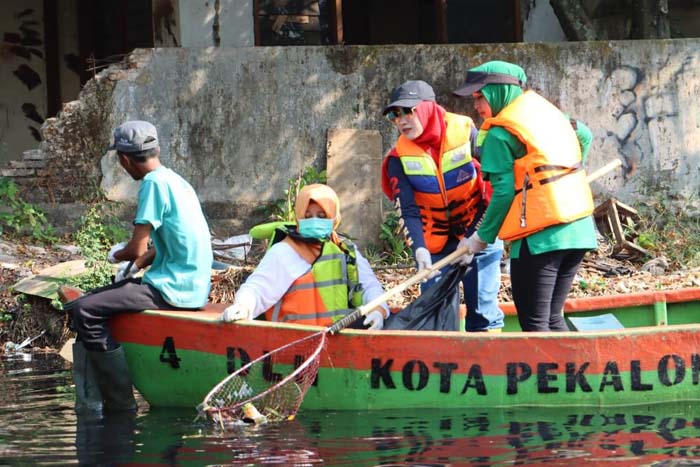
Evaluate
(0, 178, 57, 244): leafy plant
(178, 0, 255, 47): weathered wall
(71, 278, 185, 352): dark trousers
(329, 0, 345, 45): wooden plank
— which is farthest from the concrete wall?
(71, 278, 185, 352): dark trousers

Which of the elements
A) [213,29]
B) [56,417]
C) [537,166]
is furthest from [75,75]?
[537,166]

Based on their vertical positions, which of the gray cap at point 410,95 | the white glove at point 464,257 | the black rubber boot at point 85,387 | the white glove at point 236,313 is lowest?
the black rubber boot at point 85,387

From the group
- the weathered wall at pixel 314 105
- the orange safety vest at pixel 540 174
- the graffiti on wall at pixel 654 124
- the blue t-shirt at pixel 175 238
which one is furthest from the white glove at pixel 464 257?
the graffiti on wall at pixel 654 124

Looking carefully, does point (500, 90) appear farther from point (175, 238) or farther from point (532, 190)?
point (175, 238)

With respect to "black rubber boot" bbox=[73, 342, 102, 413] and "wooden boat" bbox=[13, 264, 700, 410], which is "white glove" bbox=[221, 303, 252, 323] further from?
"black rubber boot" bbox=[73, 342, 102, 413]

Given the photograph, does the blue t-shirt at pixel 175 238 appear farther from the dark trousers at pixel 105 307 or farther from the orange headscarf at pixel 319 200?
the orange headscarf at pixel 319 200

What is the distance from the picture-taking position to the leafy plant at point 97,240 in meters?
9.82

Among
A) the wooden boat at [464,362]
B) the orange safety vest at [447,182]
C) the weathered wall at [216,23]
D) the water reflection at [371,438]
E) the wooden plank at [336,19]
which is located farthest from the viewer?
the wooden plank at [336,19]

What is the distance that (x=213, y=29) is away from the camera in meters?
12.5

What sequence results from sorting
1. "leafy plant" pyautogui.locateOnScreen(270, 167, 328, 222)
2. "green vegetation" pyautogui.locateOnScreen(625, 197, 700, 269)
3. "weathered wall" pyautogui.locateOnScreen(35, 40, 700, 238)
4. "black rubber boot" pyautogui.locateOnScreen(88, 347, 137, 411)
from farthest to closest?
"weathered wall" pyautogui.locateOnScreen(35, 40, 700, 238), "leafy plant" pyautogui.locateOnScreen(270, 167, 328, 222), "green vegetation" pyautogui.locateOnScreen(625, 197, 700, 269), "black rubber boot" pyautogui.locateOnScreen(88, 347, 137, 411)

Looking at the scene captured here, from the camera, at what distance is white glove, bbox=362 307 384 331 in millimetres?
7293

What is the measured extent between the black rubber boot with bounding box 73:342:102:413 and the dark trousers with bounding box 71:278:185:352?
0.57 feet

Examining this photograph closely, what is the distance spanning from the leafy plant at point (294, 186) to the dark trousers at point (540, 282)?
4.69m

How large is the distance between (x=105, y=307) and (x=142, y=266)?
32 cm
